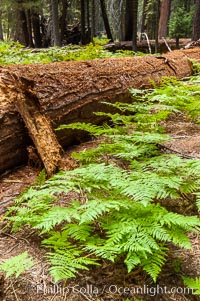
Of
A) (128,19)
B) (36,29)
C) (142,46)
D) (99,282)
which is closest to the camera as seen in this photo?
(99,282)

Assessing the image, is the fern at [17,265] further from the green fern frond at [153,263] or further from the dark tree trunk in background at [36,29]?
the dark tree trunk in background at [36,29]

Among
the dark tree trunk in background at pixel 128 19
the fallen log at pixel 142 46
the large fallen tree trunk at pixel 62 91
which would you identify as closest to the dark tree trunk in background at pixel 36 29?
the dark tree trunk in background at pixel 128 19

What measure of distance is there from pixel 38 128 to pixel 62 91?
0.82 meters

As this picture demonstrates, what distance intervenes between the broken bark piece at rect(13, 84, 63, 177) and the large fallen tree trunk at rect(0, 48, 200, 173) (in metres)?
0.05

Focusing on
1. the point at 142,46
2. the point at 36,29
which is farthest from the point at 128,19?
the point at 36,29

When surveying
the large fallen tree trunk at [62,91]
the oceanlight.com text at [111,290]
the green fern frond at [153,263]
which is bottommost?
the oceanlight.com text at [111,290]

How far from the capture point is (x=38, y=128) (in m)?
3.59

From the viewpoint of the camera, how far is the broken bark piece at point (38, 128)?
3412mm

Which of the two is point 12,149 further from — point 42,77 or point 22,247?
point 22,247

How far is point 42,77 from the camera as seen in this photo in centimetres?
404

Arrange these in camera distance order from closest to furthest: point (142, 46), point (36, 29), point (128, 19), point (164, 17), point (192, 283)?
point (192, 283), point (128, 19), point (142, 46), point (36, 29), point (164, 17)

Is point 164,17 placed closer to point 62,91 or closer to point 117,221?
point 62,91

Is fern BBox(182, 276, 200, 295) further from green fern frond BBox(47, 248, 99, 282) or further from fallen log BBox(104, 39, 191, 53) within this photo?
fallen log BBox(104, 39, 191, 53)

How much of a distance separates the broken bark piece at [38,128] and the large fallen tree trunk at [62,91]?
0.05m
